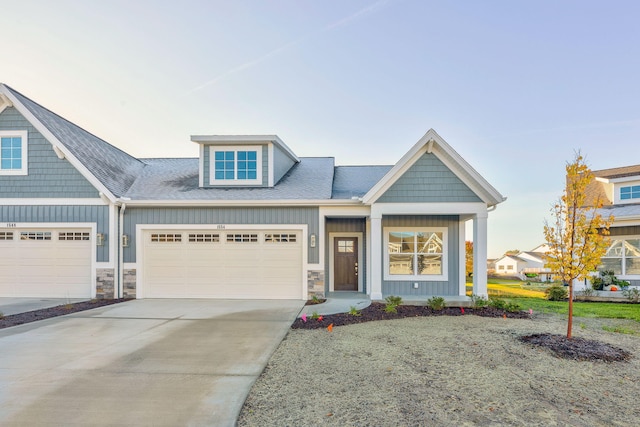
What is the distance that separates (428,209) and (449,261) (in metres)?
2.25

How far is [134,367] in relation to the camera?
16.8ft

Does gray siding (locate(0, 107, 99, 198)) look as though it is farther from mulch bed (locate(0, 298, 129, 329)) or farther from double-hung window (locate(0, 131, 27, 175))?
mulch bed (locate(0, 298, 129, 329))

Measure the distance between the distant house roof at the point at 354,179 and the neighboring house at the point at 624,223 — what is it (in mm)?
8086

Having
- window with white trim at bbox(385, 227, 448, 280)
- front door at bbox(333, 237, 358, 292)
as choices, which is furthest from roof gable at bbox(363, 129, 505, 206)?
front door at bbox(333, 237, 358, 292)

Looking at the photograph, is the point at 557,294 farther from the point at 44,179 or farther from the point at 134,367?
the point at 44,179

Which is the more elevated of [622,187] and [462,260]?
[622,187]

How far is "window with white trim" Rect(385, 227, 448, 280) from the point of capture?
11.6 metres

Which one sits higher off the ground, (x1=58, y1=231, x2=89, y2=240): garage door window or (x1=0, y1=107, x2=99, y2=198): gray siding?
(x1=0, y1=107, x2=99, y2=198): gray siding

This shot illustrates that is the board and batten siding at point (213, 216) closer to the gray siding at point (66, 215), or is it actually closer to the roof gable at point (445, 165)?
the gray siding at point (66, 215)

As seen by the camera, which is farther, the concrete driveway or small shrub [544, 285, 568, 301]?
small shrub [544, 285, 568, 301]

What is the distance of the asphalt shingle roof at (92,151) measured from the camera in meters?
11.4

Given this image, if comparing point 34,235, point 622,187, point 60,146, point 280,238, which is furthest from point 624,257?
point 34,235

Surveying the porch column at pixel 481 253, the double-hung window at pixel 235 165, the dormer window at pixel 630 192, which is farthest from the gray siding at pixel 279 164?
the dormer window at pixel 630 192

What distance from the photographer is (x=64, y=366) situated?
5.19 m
